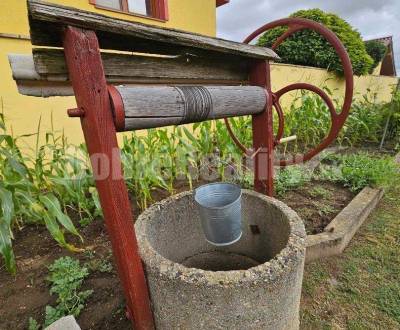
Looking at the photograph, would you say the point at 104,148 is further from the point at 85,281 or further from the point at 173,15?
the point at 173,15

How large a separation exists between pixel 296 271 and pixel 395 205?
215 cm

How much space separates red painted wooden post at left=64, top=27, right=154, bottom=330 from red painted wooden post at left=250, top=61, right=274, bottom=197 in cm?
86

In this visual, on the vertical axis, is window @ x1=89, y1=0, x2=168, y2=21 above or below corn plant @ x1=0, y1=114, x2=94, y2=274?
above

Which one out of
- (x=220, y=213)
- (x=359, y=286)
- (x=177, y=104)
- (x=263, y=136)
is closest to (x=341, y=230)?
(x=359, y=286)

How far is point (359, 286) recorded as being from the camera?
163 cm

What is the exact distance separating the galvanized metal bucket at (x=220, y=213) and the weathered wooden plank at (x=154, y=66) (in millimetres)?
562

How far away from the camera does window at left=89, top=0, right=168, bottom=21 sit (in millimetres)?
3934

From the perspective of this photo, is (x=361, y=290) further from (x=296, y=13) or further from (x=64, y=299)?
(x=296, y=13)

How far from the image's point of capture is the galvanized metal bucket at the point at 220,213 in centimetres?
119

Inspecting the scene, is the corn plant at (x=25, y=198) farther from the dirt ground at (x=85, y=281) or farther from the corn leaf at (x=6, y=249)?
the dirt ground at (x=85, y=281)

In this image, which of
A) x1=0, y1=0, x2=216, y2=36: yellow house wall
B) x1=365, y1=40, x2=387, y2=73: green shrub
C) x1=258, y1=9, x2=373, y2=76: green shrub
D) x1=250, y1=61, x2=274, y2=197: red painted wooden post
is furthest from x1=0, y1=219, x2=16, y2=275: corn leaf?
x1=365, y1=40, x2=387, y2=73: green shrub

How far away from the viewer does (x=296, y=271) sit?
1.02 m

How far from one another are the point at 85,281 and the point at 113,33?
140 cm

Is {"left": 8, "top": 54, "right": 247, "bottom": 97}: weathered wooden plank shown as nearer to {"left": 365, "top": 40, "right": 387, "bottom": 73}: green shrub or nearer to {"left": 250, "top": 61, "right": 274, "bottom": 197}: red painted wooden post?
{"left": 250, "top": 61, "right": 274, "bottom": 197}: red painted wooden post
